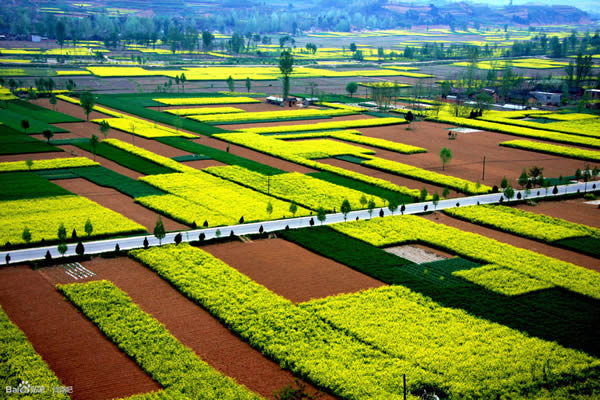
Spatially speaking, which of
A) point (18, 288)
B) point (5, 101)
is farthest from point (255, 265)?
point (5, 101)

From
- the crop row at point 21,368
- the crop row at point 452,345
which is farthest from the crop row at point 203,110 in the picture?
the crop row at point 21,368

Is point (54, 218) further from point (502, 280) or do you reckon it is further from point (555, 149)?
point (555, 149)

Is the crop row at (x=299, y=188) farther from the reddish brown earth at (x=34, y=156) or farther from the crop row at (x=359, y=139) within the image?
the crop row at (x=359, y=139)

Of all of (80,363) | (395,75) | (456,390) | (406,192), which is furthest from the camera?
(395,75)

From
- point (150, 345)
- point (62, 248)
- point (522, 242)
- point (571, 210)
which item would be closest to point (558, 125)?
point (571, 210)

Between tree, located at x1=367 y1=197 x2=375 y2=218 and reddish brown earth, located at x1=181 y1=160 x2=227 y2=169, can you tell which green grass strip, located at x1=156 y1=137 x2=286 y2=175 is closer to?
reddish brown earth, located at x1=181 y1=160 x2=227 y2=169

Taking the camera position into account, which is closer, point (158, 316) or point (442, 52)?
point (158, 316)

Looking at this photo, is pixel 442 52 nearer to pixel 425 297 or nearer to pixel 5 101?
pixel 5 101
